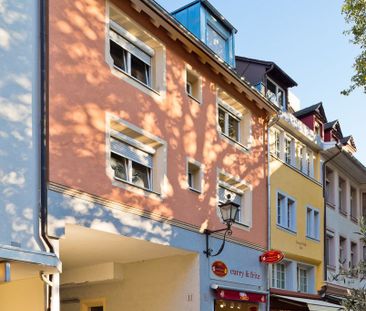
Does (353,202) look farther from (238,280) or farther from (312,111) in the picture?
(238,280)

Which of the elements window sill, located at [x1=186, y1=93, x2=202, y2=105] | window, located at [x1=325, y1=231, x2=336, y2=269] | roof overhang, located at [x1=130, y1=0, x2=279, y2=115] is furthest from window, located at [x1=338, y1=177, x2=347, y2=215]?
window sill, located at [x1=186, y1=93, x2=202, y2=105]

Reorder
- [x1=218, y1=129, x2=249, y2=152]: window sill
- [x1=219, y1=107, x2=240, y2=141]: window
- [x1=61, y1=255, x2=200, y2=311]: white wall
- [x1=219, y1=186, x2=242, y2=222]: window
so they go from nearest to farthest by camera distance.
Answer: [x1=61, y1=255, x2=200, y2=311]: white wall
[x1=219, y1=186, x2=242, y2=222]: window
[x1=218, y1=129, x2=249, y2=152]: window sill
[x1=219, y1=107, x2=240, y2=141]: window

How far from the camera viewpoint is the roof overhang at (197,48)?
46.6 ft

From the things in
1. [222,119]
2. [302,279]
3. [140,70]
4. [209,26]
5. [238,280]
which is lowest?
[302,279]

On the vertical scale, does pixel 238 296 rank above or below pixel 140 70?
below

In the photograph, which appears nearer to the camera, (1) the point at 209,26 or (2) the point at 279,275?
(1) the point at 209,26

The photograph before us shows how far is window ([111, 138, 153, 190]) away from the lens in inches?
523

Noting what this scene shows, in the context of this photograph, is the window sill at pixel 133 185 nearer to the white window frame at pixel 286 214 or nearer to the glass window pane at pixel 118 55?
the glass window pane at pixel 118 55

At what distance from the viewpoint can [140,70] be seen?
579 inches

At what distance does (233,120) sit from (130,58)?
224 inches

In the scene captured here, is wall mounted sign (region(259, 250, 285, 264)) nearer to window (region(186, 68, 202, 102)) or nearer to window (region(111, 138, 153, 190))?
window (region(186, 68, 202, 102))

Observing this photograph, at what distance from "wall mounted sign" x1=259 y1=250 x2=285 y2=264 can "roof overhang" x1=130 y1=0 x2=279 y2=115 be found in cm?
477

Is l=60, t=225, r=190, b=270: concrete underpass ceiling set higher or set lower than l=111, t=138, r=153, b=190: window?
lower

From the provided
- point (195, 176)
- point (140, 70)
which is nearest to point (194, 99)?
point (195, 176)
